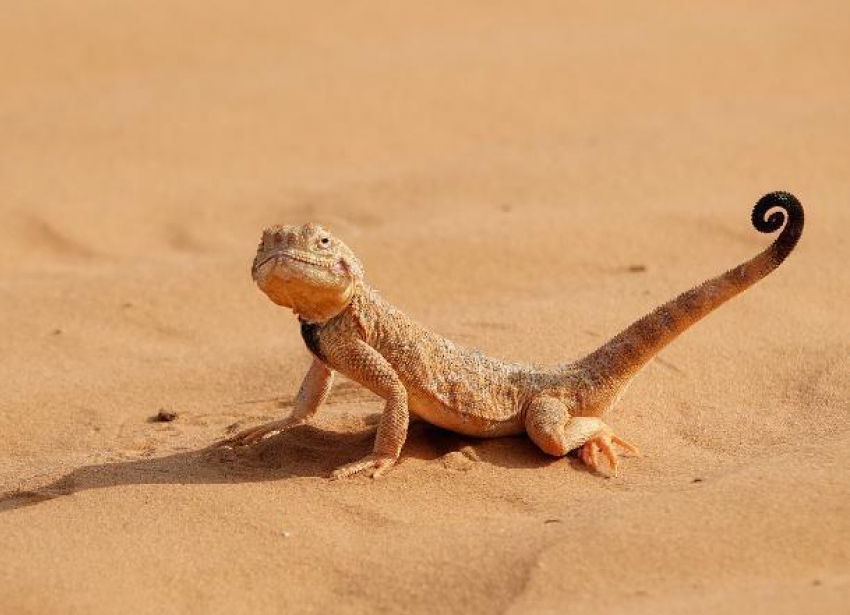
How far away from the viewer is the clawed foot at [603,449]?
234 inches

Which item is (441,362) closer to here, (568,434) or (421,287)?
(568,434)

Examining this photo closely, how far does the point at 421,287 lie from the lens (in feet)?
29.9

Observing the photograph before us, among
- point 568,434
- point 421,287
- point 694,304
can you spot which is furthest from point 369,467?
point 421,287

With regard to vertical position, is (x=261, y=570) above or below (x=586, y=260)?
below

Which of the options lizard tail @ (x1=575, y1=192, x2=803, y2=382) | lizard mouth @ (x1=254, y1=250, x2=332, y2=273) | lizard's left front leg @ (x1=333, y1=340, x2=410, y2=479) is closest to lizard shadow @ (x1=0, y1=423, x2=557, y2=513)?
lizard's left front leg @ (x1=333, y1=340, x2=410, y2=479)

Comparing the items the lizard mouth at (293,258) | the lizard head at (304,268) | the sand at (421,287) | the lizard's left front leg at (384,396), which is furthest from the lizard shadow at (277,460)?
the lizard mouth at (293,258)

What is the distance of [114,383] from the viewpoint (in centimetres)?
760

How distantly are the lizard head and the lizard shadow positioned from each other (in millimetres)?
700

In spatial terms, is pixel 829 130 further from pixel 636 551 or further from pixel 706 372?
pixel 636 551

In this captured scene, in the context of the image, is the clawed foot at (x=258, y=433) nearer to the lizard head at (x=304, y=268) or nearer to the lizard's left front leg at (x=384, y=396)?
the lizard's left front leg at (x=384, y=396)

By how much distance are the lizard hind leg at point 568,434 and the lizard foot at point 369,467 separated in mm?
646

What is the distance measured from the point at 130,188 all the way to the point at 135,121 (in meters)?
1.47

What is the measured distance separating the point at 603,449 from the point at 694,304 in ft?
2.38

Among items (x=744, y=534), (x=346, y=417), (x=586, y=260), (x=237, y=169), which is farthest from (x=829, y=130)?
(x=744, y=534)
